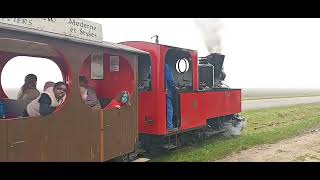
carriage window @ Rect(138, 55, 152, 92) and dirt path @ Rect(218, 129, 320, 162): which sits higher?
carriage window @ Rect(138, 55, 152, 92)

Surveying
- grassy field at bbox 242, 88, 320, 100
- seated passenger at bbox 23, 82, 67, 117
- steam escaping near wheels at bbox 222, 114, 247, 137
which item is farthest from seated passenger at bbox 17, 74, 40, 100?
grassy field at bbox 242, 88, 320, 100

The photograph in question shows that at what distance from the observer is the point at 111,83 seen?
8.41 metres

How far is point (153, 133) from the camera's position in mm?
8883

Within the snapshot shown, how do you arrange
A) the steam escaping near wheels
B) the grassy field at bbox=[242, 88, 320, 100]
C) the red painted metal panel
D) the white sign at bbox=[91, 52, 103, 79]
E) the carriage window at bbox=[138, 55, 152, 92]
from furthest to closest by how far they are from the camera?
the grassy field at bbox=[242, 88, 320, 100]
the steam escaping near wheels
the red painted metal panel
the carriage window at bbox=[138, 55, 152, 92]
the white sign at bbox=[91, 52, 103, 79]

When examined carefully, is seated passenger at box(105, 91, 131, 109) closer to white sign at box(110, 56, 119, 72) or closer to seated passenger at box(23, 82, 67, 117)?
white sign at box(110, 56, 119, 72)

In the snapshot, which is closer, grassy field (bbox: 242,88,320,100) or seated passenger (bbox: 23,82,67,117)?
seated passenger (bbox: 23,82,67,117)

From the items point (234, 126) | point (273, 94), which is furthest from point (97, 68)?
point (273, 94)

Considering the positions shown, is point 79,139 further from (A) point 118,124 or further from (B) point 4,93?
(B) point 4,93

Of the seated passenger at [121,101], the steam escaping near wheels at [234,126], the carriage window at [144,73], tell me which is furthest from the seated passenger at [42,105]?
the steam escaping near wheels at [234,126]

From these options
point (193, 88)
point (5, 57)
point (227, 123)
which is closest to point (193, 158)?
point (193, 88)

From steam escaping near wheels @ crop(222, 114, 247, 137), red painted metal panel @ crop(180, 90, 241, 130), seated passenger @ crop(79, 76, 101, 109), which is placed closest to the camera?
seated passenger @ crop(79, 76, 101, 109)

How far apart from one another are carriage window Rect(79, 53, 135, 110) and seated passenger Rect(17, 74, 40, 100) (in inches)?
32.9

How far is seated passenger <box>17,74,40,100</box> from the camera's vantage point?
7.10 metres

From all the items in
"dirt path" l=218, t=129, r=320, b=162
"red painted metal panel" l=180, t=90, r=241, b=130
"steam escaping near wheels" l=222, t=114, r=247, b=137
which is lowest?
"dirt path" l=218, t=129, r=320, b=162
